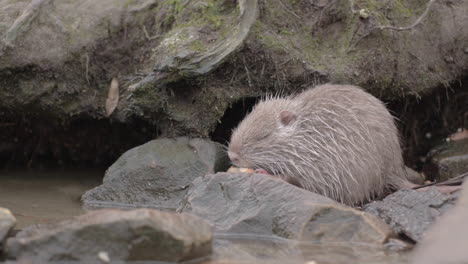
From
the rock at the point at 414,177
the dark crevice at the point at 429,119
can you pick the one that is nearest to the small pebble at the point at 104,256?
the rock at the point at 414,177

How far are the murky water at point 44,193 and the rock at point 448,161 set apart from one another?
3.89 m

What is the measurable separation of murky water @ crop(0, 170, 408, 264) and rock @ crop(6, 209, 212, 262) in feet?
1.19

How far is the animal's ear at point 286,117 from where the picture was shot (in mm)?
6059

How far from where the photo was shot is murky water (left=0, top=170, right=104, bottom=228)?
233 inches

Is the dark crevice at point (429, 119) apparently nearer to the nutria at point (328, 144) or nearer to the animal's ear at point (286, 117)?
the nutria at point (328, 144)

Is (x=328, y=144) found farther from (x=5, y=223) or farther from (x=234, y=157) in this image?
(x=5, y=223)

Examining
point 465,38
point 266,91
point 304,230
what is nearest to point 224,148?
point 266,91

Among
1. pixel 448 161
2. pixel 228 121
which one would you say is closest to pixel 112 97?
pixel 228 121

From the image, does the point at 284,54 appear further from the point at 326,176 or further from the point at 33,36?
the point at 33,36

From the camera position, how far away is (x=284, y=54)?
259 inches

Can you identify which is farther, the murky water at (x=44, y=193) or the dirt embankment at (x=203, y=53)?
the dirt embankment at (x=203, y=53)

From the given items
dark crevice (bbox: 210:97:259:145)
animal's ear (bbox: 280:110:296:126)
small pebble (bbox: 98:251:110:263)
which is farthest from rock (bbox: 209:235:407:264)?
dark crevice (bbox: 210:97:259:145)

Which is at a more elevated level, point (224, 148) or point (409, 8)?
point (409, 8)

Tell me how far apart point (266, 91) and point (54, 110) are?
94.7 inches
